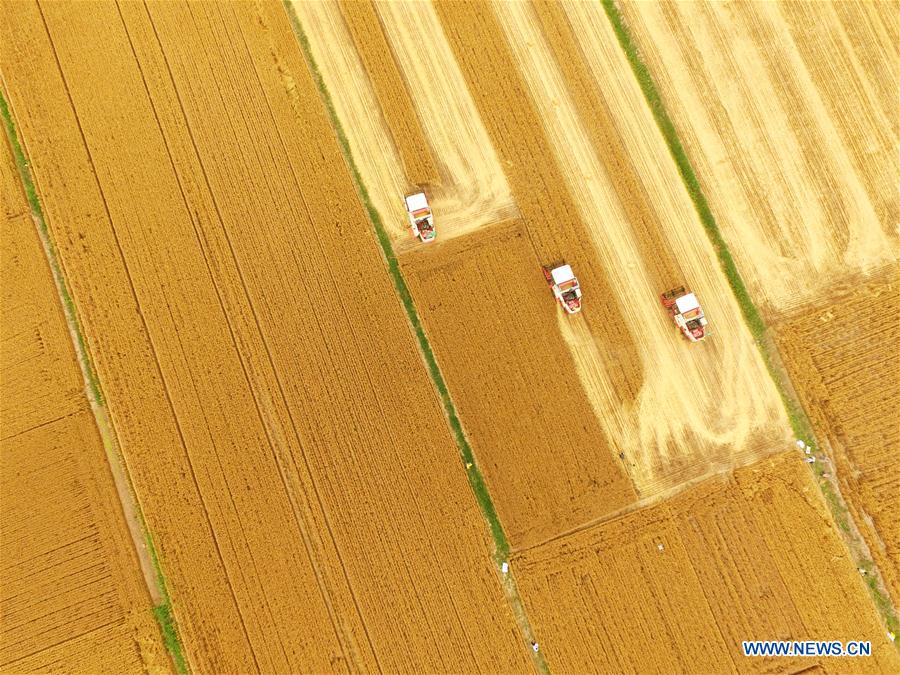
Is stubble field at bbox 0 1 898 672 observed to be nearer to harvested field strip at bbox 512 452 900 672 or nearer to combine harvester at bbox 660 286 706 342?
harvested field strip at bbox 512 452 900 672

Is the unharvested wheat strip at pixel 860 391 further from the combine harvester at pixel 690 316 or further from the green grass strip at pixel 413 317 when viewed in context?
the green grass strip at pixel 413 317


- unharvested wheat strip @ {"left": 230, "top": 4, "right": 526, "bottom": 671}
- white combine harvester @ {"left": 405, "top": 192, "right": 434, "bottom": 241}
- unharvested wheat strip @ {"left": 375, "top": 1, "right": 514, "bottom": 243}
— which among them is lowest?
unharvested wheat strip @ {"left": 230, "top": 4, "right": 526, "bottom": 671}

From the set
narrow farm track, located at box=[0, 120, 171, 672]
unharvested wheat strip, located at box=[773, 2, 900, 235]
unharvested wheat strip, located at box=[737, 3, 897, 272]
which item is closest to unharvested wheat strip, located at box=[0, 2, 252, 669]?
narrow farm track, located at box=[0, 120, 171, 672]

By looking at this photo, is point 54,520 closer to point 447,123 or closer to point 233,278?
point 233,278

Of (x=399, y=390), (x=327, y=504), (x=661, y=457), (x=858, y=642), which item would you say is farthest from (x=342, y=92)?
(x=858, y=642)

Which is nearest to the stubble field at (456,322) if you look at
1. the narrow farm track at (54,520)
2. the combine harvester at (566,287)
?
Result: the combine harvester at (566,287)
